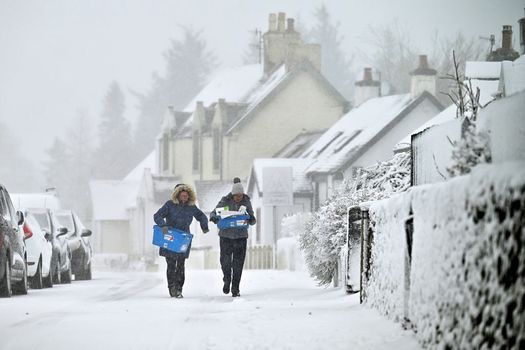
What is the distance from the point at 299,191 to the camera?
178ft

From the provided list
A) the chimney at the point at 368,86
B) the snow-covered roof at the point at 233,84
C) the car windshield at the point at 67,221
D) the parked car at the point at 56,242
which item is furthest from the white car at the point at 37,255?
the snow-covered roof at the point at 233,84

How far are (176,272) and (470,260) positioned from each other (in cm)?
1114

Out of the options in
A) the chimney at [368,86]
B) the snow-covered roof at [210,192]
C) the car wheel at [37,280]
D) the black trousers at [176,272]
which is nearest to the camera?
the black trousers at [176,272]

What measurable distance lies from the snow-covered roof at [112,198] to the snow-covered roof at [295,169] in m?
31.8

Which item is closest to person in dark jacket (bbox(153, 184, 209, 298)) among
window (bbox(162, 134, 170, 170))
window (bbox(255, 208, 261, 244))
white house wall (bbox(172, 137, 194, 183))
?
window (bbox(255, 208, 261, 244))

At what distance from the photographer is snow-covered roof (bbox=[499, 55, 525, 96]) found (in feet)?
100

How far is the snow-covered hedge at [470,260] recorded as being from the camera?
23.2 feet

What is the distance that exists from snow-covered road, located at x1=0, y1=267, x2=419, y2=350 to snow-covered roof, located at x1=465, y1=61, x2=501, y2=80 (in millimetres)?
18534

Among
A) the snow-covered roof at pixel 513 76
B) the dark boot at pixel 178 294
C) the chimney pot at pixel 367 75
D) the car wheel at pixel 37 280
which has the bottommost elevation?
the dark boot at pixel 178 294

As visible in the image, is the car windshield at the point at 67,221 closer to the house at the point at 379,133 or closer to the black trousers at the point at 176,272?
the black trousers at the point at 176,272

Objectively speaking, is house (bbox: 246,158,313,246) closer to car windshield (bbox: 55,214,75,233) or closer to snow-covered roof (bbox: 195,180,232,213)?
snow-covered roof (bbox: 195,180,232,213)

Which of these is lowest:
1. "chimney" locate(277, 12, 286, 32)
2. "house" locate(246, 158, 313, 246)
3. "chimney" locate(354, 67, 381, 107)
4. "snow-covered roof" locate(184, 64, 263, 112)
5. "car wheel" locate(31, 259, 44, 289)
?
"car wheel" locate(31, 259, 44, 289)

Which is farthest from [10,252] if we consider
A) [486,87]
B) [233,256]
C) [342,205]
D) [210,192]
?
[210,192]

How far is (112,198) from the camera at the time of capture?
88.6 meters
